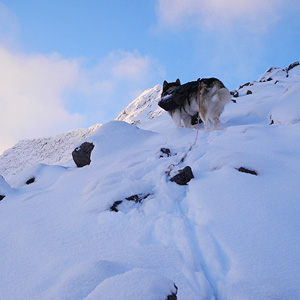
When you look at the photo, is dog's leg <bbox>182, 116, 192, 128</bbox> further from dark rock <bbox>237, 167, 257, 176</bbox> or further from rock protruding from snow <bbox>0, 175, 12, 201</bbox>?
rock protruding from snow <bbox>0, 175, 12, 201</bbox>

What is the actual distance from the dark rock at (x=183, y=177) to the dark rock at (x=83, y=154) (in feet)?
10.1

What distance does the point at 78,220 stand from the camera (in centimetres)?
233

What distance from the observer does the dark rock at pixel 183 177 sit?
2780 millimetres

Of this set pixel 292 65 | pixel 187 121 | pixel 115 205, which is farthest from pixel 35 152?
pixel 292 65

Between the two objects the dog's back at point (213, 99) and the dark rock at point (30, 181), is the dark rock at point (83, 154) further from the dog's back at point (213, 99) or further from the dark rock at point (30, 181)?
the dog's back at point (213, 99)

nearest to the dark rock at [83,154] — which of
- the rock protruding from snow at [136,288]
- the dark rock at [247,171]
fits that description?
the dark rock at [247,171]

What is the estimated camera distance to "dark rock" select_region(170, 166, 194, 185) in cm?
278

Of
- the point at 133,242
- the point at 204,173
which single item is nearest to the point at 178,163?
the point at 204,173

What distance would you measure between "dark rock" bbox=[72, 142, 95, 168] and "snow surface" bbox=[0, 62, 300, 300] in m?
1.64

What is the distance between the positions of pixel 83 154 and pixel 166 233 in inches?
156

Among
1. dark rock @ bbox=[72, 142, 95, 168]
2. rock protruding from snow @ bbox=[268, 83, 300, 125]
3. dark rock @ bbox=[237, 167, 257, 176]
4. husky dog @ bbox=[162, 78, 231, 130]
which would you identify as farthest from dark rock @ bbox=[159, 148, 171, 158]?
rock protruding from snow @ bbox=[268, 83, 300, 125]

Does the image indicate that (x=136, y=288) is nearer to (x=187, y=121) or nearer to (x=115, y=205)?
(x=115, y=205)

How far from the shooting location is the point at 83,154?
17.7 ft

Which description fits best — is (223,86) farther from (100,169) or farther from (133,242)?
(133,242)
